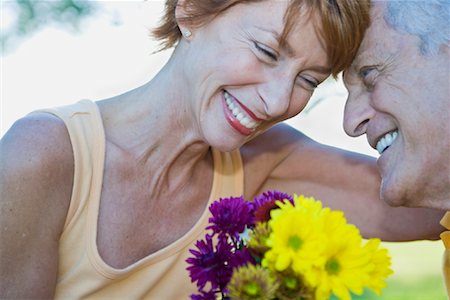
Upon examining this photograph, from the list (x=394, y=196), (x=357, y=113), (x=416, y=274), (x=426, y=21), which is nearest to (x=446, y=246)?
(x=394, y=196)

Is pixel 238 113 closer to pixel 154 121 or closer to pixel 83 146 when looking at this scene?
pixel 154 121

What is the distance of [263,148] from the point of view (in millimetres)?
2410

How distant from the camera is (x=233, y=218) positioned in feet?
4.00

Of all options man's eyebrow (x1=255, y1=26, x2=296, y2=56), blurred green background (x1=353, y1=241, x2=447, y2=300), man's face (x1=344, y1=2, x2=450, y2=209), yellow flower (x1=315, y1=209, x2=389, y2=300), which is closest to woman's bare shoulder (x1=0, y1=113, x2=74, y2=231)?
man's eyebrow (x1=255, y1=26, x2=296, y2=56)

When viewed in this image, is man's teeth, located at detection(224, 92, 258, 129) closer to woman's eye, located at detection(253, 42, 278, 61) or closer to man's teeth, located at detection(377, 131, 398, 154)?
woman's eye, located at detection(253, 42, 278, 61)

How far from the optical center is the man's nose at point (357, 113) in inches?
77.7

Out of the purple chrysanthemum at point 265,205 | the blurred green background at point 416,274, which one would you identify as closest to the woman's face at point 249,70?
the purple chrysanthemum at point 265,205

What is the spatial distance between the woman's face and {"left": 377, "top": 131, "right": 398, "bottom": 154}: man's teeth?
0.26 metres

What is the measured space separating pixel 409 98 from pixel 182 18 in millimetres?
761

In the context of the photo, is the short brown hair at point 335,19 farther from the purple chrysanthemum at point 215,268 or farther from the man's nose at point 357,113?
the purple chrysanthemum at point 215,268

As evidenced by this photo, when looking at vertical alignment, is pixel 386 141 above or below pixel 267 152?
above

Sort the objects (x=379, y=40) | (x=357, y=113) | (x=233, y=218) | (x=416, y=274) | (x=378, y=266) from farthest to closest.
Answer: (x=416, y=274) < (x=357, y=113) < (x=379, y=40) < (x=233, y=218) < (x=378, y=266)

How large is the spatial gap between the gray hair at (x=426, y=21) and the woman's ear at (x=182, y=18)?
0.65 metres

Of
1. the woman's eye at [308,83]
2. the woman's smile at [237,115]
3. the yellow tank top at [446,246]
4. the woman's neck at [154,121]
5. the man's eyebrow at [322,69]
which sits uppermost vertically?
the man's eyebrow at [322,69]
